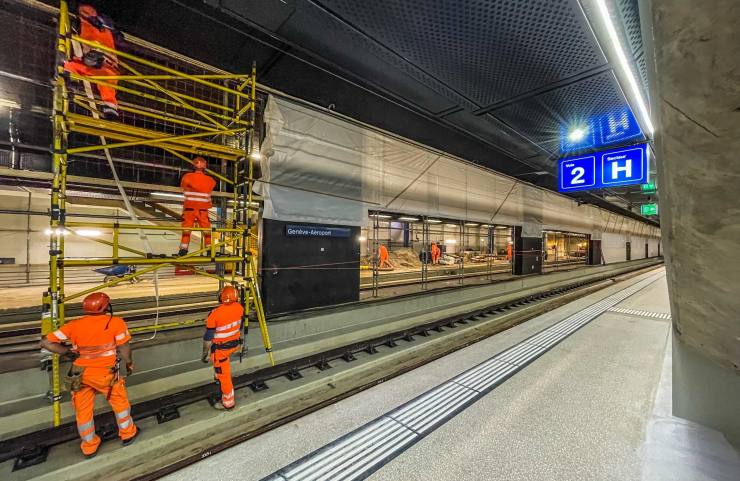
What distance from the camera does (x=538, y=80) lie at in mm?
3375

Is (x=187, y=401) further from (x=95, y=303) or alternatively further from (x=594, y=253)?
(x=594, y=253)

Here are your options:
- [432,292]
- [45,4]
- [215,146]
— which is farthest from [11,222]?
[432,292]

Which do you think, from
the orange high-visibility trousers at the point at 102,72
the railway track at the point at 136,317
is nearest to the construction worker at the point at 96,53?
the orange high-visibility trousers at the point at 102,72

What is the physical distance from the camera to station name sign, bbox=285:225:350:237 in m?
4.32

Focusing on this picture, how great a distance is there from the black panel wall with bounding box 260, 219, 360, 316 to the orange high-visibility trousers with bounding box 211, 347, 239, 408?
1.46 meters

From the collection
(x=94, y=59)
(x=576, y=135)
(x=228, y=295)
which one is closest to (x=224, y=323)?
(x=228, y=295)

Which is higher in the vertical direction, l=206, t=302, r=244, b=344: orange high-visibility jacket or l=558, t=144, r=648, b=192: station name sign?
l=558, t=144, r=648, b=192: station name sign

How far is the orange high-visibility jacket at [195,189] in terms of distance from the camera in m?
3.59

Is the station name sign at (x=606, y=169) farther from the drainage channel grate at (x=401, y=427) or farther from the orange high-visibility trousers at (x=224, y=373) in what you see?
the orange high-visibility trousers at (x=224, y=373)

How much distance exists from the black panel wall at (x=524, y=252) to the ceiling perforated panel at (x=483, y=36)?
24.0 feet

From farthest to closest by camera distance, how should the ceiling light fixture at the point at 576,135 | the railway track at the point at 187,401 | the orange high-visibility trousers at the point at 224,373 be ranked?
the ceiling light fixture at the point at 576,135 → the orange high-visibility trousers at the point at 224,373 → the railway track at the point at 187,401

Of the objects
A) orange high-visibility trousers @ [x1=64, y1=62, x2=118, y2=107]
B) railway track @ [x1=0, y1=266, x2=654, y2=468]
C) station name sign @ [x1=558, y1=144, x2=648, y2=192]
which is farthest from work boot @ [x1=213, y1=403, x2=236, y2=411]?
station name sign @ [x1=558, y1=144, x2=648, y2=192]

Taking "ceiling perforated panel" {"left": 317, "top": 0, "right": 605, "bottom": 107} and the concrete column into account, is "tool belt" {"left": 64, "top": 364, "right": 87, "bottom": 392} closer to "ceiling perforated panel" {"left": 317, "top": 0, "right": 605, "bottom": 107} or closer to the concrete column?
"ceiling perforated panel" {"left": 317, "top": 0, "right": 605, "bottom": 107}

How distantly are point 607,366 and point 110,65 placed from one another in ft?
21.4
